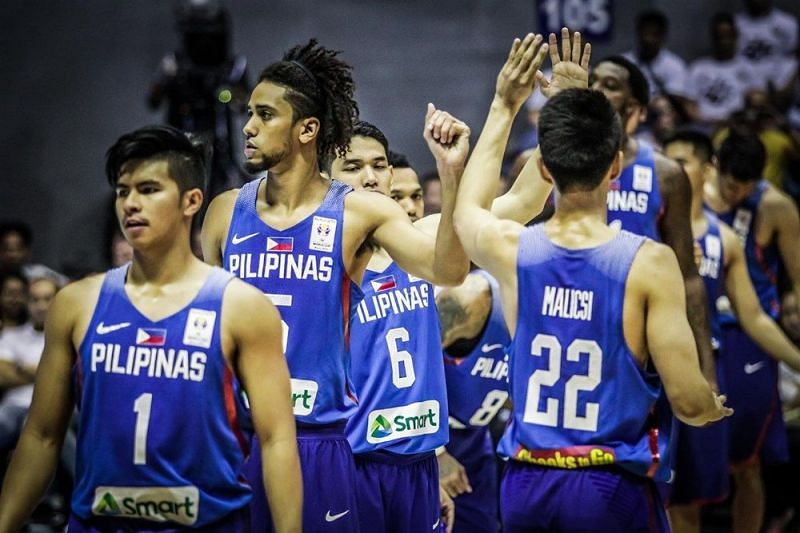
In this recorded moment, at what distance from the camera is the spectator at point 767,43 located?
43.0 feet

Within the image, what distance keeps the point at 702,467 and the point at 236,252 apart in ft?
12.9

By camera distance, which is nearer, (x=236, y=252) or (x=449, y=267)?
(x=449, y=267)

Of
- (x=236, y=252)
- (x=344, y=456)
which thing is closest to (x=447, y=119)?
(x=236, y=252)

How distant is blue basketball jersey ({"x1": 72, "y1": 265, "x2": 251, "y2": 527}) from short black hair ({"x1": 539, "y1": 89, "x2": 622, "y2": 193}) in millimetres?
1198

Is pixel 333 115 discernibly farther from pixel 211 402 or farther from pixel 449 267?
pixel 211 402

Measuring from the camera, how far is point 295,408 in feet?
16.9

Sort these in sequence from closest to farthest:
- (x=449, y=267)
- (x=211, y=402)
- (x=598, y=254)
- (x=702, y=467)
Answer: (x=211, y=402), (x=598, y=254), (x=449, y=267), (x=702, y=467)

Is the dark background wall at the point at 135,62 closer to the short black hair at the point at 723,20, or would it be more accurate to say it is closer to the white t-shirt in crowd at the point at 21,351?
the short black hair at the point at 723,20

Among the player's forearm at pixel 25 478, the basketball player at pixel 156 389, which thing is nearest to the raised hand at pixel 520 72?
the basketball player at pixel 156 389

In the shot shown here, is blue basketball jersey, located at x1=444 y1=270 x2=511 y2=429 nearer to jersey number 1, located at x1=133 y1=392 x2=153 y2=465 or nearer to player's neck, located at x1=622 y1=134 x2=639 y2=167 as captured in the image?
player's neck, located at x1=622 y1=134 x2=639 y2=167

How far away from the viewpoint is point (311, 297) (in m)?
5.16

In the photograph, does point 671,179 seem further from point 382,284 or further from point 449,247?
point 449,247

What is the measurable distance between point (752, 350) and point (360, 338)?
390cm

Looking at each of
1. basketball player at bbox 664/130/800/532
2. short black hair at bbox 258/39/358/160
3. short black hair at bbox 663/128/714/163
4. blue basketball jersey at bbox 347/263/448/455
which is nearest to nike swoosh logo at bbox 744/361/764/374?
basketball player at bbox 664/130/800/532
